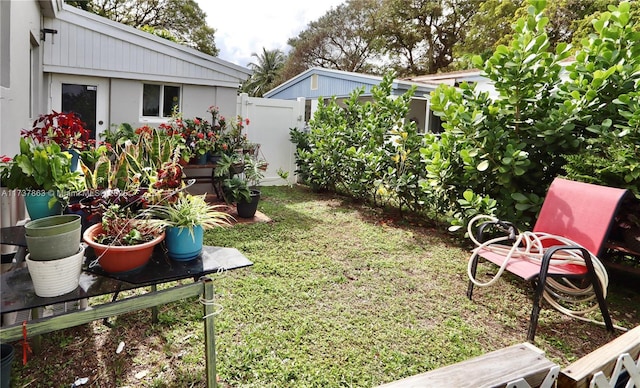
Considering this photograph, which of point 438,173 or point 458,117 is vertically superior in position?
point 458,117

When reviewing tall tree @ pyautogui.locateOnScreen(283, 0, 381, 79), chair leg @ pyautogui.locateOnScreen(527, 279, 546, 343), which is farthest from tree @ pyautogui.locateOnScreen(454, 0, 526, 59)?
chair leg @ pyautogui.locateOnScreen(527, 279, 546, 343)

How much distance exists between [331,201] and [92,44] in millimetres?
4609

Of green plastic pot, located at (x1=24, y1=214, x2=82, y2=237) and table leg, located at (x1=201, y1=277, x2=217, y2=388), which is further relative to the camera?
table leg, located at (x1=201, y1=277, x2=217, y2=388)

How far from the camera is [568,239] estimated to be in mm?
2842

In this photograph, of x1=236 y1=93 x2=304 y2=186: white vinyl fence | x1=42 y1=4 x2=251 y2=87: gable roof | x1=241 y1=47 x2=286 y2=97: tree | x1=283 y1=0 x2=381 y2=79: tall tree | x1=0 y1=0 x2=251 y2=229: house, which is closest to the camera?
x1=0 y1=0 x2=251 y2=229: house

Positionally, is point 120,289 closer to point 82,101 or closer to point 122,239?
Answer: point 122,239

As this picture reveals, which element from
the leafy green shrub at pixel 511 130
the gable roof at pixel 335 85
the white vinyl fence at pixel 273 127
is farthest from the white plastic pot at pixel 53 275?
the gable roof at pixel 335 85

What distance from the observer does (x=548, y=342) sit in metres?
2.46

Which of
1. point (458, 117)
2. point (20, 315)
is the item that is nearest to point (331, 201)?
point (458, 117)

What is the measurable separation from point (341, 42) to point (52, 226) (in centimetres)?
2532

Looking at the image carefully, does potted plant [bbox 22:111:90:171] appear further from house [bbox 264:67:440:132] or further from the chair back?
house [bbox 264:67:440:132]

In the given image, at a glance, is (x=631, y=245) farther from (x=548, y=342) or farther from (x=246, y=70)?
(x=246, y=70)

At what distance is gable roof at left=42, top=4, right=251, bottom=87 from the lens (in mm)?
5379

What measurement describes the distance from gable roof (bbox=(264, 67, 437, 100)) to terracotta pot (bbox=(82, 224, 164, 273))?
8.65m
